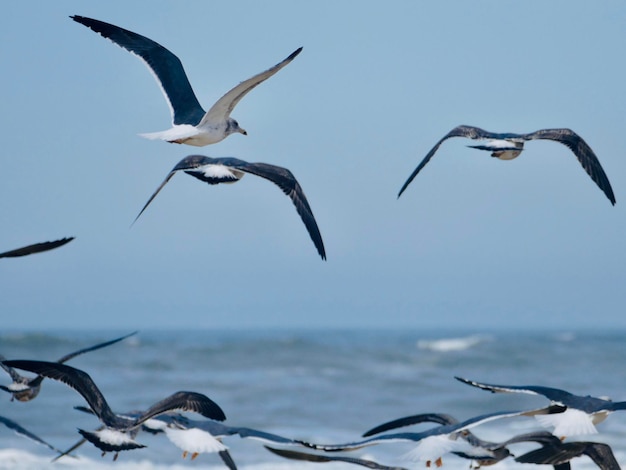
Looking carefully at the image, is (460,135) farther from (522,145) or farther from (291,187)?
(291,187)

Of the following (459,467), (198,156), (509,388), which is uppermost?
(198,156)

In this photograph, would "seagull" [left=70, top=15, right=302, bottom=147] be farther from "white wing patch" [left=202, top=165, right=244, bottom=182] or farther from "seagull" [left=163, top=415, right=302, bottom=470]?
"seagull" [left=163, top=415, right=302, bottom=470]

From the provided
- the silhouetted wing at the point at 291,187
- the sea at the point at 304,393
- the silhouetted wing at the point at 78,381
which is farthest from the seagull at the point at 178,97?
the sea at the point at 304,393

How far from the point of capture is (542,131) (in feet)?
25.7

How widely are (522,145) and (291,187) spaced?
5.77 feet

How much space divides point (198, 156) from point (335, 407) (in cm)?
738

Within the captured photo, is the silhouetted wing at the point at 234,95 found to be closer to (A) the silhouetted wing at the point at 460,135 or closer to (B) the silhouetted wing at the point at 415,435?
(A) the silhouetted wing at the point at 460,135

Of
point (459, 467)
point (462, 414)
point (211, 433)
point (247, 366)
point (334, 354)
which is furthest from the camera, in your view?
point (334, 354)

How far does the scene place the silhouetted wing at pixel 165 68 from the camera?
7.50 meters

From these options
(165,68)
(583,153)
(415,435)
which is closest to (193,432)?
(415,435)

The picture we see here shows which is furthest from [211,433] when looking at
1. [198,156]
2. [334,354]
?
[334,354]

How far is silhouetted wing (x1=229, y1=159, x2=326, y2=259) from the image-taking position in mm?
6566

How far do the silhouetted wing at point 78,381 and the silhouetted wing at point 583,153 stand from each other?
359cm

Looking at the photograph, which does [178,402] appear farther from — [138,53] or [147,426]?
[138,53]
